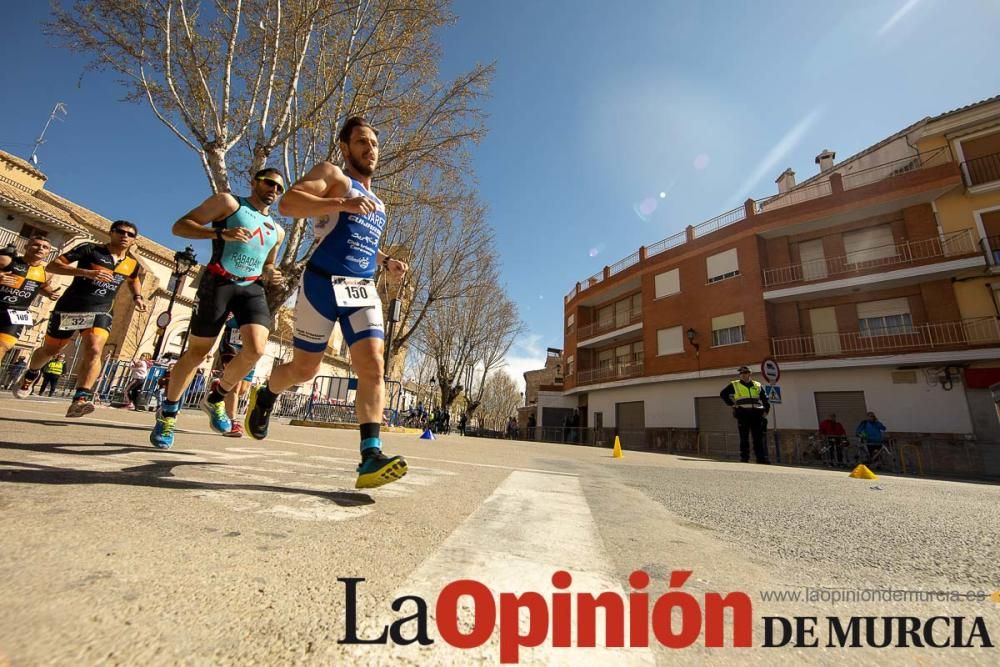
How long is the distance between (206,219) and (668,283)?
2224 centimetres

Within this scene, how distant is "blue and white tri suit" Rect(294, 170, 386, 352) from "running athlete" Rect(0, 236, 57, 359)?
3.78 m

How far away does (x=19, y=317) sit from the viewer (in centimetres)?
390

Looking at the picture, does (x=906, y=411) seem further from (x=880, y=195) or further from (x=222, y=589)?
(x=222, y=589)

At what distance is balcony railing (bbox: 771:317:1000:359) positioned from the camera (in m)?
13.8

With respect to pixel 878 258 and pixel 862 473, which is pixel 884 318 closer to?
pixel 878 258

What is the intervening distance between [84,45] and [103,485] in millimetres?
11263

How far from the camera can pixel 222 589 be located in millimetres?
641

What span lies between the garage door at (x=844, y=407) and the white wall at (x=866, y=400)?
168 mm

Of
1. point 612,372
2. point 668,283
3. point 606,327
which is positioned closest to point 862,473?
point 668,283

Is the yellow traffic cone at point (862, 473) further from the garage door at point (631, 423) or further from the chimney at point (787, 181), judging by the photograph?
the chimney at point (787, 181)

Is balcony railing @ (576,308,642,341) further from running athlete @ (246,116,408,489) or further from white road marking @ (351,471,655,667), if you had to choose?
white road marking @ (351,471,655,667)

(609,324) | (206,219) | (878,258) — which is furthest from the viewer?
(609,324)

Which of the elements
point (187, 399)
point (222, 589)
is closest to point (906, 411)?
point (222, 589)

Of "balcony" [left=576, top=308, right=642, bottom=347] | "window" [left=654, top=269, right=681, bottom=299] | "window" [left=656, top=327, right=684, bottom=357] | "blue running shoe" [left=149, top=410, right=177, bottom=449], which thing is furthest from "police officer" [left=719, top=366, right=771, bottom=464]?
"balcony" [left=576, top=308, right=642, bottom=347]
